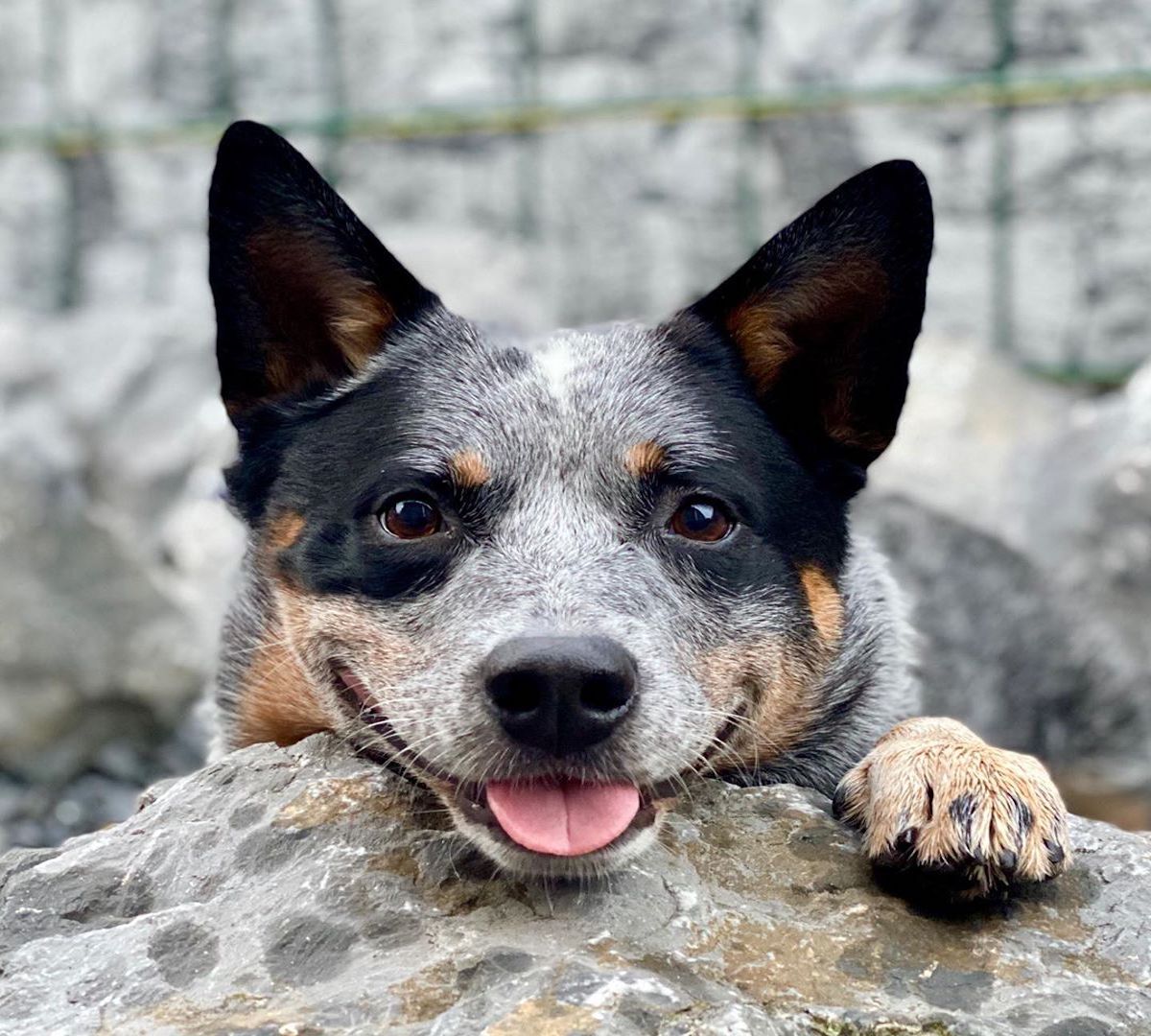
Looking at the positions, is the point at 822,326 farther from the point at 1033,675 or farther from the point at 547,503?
the point at 1033,675

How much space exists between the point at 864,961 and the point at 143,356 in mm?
9554

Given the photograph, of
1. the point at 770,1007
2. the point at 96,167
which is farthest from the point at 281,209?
the point at 96,167

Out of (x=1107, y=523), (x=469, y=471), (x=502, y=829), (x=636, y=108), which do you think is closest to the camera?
(x=502, y=829)

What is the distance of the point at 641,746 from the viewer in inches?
116

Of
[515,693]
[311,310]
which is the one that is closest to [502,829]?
[515,693]

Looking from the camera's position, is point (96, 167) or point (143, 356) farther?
point (96, 167)

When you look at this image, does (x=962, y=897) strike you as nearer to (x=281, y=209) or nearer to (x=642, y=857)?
(x=642, y=857)

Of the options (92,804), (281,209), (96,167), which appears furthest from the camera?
(96,167)

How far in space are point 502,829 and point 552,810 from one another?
10cm

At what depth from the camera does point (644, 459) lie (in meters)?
3.47

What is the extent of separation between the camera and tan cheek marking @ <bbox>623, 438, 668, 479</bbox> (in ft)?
11.3

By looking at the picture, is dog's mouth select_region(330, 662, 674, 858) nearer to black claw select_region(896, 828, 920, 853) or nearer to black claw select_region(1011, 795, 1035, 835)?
black claw select_region(896, 828, 920, 853)

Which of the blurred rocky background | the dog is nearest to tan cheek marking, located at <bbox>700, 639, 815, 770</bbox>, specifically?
the dog

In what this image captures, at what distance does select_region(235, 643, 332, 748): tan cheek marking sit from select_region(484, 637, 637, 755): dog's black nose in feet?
2.94
